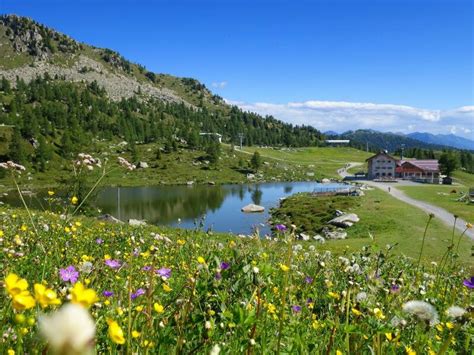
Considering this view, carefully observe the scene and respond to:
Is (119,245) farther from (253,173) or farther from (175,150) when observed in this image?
(175,150)

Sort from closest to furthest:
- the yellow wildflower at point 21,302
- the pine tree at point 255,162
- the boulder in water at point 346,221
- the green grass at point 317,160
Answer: the yellow wildflower at point 21,302
the boulder in water at point 346,221
the pine tree at point 255,162
the green grass at point 317,160

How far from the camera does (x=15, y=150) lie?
114438 millimetres

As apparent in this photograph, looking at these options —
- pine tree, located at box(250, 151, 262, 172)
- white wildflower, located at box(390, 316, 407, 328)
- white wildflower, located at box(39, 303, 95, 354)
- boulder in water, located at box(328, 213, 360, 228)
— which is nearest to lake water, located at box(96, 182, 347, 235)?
boulder in water, located at box(328, 213, 360, 228)

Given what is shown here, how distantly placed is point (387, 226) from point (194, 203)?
49.0m

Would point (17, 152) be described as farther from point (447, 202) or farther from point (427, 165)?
point (427, 165)

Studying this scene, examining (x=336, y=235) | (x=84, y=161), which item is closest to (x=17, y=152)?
(x=336, y=235)

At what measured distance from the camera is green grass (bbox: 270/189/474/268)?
96.9 ft

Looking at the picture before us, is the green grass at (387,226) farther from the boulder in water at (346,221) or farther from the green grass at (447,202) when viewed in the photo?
the green grass at (447,202)

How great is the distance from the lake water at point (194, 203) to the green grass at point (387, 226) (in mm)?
7298

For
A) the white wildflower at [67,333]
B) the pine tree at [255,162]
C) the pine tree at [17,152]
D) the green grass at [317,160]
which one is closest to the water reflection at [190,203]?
the pine tree at [255,162]

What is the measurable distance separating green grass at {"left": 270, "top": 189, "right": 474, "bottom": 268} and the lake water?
730 centimetres

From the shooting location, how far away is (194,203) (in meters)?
85.2

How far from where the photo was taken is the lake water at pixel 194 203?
200 ft

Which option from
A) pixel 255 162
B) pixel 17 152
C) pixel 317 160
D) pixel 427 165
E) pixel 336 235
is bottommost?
pixel 317 160
